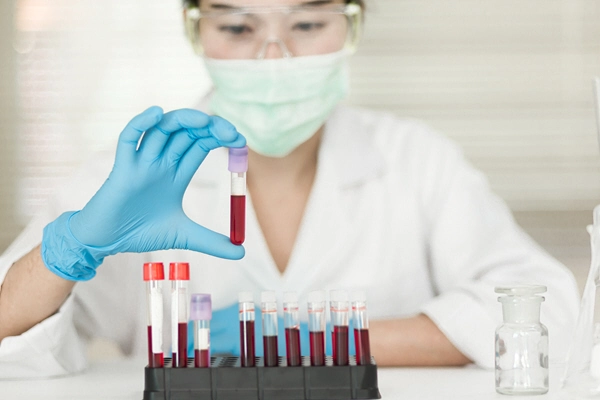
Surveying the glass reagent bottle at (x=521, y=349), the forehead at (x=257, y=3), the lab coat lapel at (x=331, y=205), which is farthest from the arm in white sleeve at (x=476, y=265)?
the forehead at (x=257, y=3)

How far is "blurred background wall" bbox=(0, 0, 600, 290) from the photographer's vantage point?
9.26 ft

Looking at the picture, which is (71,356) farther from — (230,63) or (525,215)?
(525,215)

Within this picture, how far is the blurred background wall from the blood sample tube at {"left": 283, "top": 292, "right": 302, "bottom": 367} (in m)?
1.89

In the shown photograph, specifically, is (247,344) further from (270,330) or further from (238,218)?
(238,218)

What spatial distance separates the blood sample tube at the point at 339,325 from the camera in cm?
105

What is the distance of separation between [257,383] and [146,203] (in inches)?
13.4

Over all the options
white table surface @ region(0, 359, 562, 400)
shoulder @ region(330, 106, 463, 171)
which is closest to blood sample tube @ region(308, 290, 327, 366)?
white table surface @ region(0, 359, 562, 400)

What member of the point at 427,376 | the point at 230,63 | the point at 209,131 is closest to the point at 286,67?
the point at 230,63

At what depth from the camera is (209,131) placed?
1112 millimetres

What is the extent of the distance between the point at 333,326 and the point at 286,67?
700 mm

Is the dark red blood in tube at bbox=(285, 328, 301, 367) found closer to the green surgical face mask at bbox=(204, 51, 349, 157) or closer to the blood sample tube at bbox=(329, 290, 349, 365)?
the blood sample tube at bbox=(329, 290, 349, 365)

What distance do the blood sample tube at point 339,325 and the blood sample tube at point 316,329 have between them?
0.6 inches

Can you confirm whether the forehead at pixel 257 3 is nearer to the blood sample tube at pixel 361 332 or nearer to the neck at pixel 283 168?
the neck at pixel 283 168

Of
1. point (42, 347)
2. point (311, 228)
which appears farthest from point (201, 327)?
point (311, 228)
